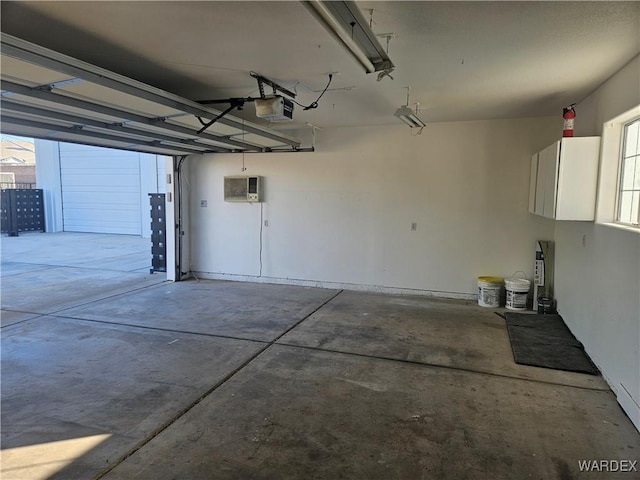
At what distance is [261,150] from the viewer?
678 centimetres

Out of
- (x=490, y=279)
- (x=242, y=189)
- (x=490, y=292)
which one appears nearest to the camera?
(x=490, y=292)

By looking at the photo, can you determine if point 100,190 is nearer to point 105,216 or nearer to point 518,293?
point 105,216

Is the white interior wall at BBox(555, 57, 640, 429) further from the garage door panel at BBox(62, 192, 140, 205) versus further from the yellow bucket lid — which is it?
the garage door panel at BBox(62, 192, 140, 205)

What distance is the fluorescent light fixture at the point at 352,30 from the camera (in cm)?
191

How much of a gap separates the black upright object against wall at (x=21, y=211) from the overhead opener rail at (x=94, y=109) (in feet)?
32.4

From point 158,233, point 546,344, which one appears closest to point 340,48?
point 546,344

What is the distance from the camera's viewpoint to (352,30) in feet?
7.23

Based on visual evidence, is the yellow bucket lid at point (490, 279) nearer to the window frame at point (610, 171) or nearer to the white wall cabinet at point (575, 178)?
the white wall cabinet at point (575, 178)

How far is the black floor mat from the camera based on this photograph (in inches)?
145

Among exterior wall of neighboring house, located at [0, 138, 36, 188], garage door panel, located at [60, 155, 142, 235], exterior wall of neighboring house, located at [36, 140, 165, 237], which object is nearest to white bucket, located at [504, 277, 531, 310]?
exterior wall of neighboring house, located at [36, 140, 165, 237]

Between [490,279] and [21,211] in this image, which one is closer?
[490,279]

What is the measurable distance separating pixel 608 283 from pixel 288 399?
9.16ft

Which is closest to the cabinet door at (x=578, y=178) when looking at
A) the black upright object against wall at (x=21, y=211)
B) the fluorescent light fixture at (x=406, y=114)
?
the fluorescent light fixture at (x=406, y=114)

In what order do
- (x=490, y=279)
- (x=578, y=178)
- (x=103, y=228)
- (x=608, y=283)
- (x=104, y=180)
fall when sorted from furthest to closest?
(x=103, y=228)
(x=104, y=180)
(x=490, y=279)
(x=578, y=178)
(x=608, y=283)
